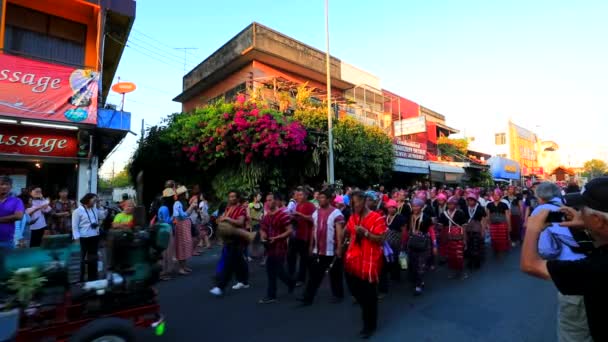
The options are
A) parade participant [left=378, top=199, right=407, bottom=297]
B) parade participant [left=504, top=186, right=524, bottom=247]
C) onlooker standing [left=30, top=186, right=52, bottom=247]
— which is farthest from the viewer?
parade participant [left=504, top=186, right=524, bottom=247]

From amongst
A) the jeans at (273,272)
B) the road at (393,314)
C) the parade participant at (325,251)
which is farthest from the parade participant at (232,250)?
the parade participant at (325,251)

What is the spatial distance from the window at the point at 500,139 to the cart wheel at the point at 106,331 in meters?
46.3

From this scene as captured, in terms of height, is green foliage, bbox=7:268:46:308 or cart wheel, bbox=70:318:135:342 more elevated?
green foliage, bbox=7:268:46:308

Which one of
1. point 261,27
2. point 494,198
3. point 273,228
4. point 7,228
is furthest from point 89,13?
point 494,198

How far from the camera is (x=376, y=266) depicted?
4148 millimetres

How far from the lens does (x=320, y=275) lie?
5.30 meters

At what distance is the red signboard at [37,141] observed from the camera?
32.5ft

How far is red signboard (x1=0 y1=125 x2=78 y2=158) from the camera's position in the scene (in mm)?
9914

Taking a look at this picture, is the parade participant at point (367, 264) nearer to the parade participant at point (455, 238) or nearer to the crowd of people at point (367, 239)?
the crowd of people at point (367, 239)

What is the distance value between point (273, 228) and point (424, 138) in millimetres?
24873

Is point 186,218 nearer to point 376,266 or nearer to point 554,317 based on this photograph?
point 376,266

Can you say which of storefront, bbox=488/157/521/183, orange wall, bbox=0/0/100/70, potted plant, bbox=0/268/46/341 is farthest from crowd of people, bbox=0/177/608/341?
storefront, bbox=488/157/521/183

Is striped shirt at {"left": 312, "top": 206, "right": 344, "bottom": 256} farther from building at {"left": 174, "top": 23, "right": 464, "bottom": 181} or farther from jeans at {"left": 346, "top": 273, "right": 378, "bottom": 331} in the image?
building at {"left": 174, "top": 23, "right": 464, "bottom": 181}

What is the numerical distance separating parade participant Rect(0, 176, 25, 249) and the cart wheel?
10.1 ft
